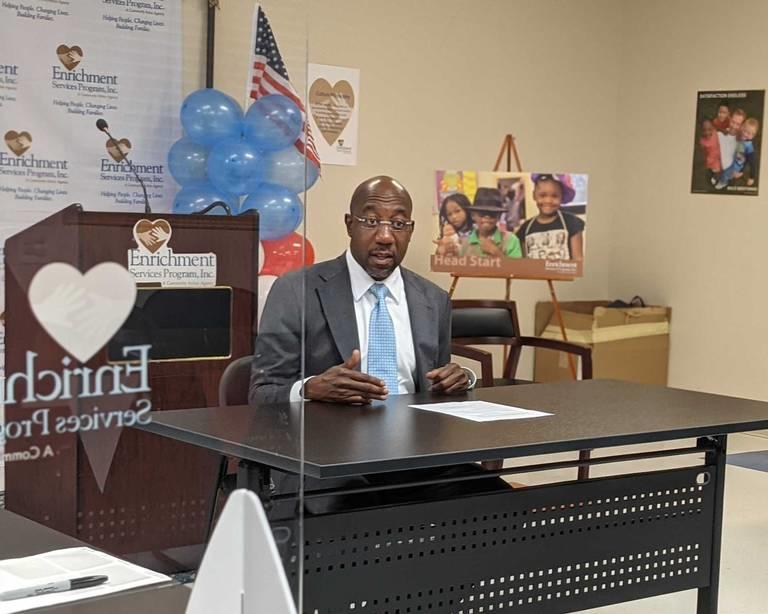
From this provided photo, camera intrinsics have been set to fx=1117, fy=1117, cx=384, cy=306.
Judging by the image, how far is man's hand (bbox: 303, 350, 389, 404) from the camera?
2824 millimetres

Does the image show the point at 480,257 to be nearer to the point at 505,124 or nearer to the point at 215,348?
the point at 505,124

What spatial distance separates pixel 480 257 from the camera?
5.71 m

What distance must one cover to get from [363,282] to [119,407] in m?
2.40

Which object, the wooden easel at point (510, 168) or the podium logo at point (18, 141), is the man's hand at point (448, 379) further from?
the wooden easel at point (510, 168)

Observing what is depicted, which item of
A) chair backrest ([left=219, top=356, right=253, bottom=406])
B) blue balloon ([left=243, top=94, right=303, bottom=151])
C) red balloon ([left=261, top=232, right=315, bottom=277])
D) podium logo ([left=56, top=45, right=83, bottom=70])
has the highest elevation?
podium logo ([left=56, top=45, right=83, bottom=70])

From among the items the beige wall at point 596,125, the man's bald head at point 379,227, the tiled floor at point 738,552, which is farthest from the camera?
the beige wall at point 596,125

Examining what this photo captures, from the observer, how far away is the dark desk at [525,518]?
2.40 metres

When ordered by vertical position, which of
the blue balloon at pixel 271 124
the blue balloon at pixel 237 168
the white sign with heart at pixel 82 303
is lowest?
the white sign with heart at pixel 82 303

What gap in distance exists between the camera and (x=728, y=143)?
6.51 m

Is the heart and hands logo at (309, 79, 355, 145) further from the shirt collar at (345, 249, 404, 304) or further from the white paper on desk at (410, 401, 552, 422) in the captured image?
the white paper on desk at (410, 401, 552, 422)

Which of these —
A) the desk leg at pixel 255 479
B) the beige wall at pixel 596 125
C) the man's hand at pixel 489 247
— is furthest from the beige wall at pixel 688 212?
the desk leg at pixel 255 479

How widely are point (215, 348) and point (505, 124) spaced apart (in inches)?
230

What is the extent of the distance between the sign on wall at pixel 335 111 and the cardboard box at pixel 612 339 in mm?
1680

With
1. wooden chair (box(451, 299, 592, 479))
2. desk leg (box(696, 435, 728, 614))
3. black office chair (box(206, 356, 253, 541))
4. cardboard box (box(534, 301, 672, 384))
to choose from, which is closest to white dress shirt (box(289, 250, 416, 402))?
desk leg (box(696, 435, 728, 614))
